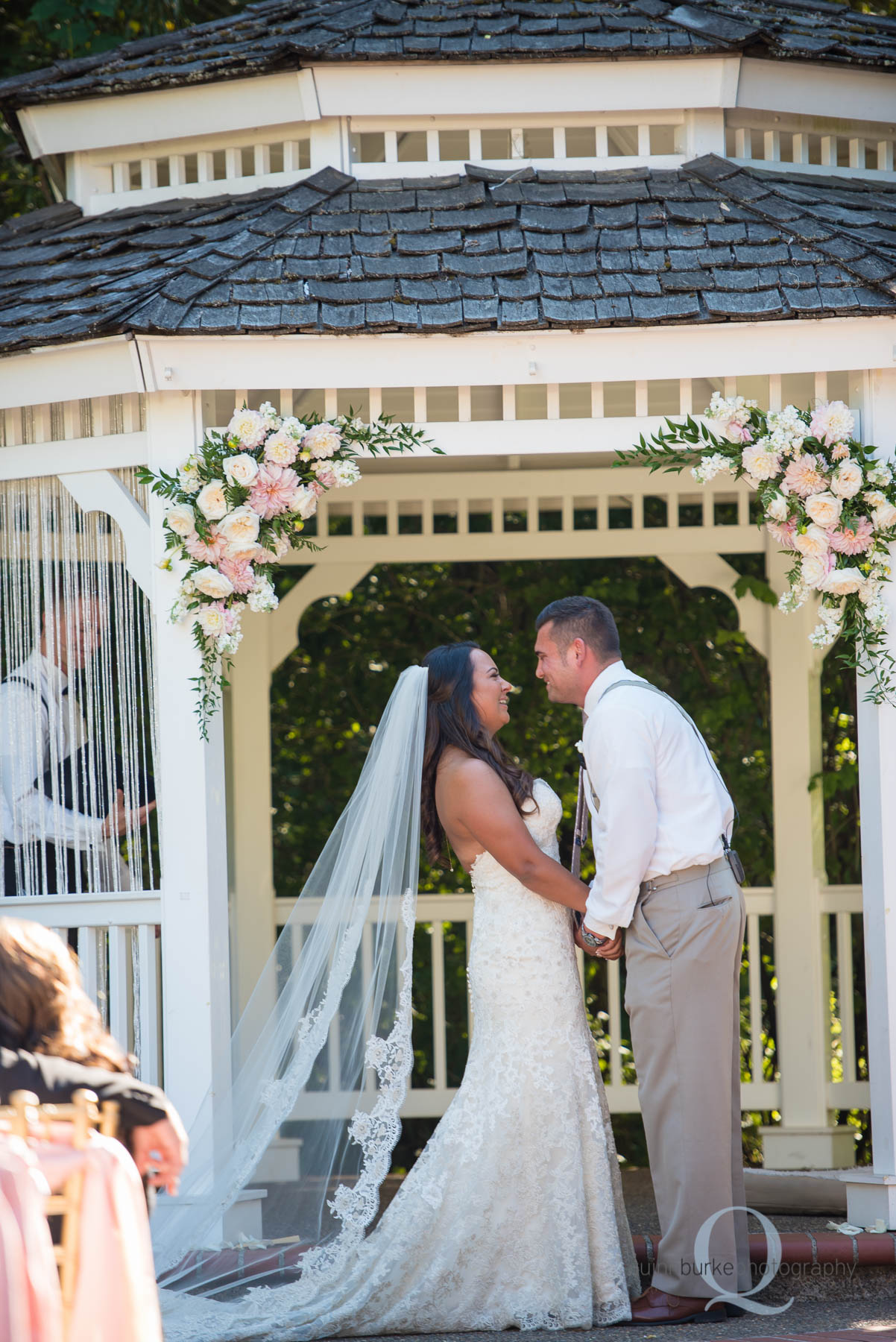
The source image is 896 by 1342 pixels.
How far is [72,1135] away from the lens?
2748 millimetres

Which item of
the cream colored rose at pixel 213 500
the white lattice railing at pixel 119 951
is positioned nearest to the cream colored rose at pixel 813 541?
the cream colored rose at pixel 213 500

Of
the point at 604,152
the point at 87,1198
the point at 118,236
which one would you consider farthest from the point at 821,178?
the point at 87,1198

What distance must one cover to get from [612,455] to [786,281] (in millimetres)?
2005

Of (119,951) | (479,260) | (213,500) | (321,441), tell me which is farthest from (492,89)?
(119,951)

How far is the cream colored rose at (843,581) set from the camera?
4902mm

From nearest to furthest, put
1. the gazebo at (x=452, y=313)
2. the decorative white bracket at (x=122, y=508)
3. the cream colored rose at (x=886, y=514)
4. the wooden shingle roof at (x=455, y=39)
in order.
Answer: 1. the cream colored rose at (x=886, y=514)
2. the gazebo at (x=452, y=313)
3. the decorative white bracket at (x=122, y=508)
4. the wooden shingle roof at (x=455, y=39)

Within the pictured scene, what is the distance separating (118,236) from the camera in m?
5.77

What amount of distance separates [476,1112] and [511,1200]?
0.28 metres

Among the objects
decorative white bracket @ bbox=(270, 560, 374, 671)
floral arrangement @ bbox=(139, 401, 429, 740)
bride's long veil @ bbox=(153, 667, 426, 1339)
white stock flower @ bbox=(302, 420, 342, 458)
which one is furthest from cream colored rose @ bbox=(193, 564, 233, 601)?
decorative white bracket @ bbox=(270, 560, 374, 671)

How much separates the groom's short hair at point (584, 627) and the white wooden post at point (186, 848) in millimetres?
1303

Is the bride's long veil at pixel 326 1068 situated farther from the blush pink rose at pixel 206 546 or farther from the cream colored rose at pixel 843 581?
the cream colored rose at pixel 843 581

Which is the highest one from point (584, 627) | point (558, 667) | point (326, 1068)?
point (584, 627)

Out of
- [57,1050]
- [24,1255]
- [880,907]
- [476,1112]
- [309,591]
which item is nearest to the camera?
[24,1255]

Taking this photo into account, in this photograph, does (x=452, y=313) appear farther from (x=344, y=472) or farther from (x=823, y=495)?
(x=823, y=495)
